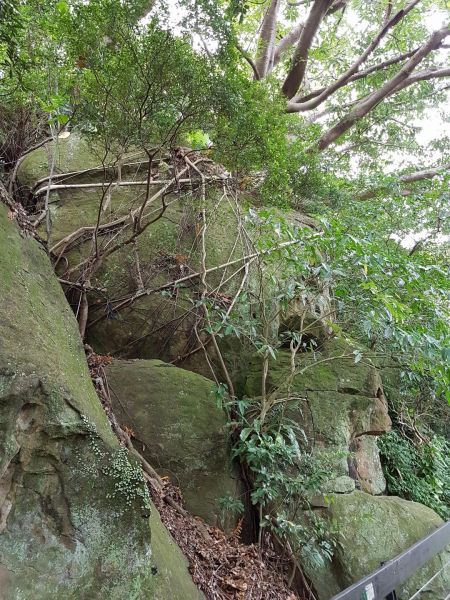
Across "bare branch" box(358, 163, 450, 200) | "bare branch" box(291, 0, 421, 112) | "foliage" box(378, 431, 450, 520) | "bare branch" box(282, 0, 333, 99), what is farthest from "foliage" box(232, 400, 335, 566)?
"bare branch" box(291, 0, 421, 112)

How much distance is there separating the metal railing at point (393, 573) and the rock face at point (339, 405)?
134 cm

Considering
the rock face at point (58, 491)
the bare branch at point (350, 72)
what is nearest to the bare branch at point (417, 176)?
the bare branch at point (350, 72)

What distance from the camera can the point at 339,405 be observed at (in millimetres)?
4539

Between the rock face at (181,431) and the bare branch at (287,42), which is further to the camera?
the bare branch at (287,42)

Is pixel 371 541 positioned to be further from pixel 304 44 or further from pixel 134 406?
→ pixel 304 44

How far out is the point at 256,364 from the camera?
16.0 feet

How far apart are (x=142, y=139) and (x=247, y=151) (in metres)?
1.04

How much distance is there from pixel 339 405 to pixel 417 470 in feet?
8.33

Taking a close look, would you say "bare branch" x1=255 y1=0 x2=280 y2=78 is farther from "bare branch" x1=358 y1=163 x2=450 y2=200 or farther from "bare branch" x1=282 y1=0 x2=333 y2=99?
"bare branch" x1=358 y1=163 x2=450 y2=200

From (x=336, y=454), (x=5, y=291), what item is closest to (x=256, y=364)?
(x=336, y=454)

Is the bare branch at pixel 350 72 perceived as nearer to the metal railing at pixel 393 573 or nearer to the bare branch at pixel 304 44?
the bare branch at pixel 304 44

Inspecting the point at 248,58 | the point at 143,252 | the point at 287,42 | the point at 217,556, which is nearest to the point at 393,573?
the point at 217,556

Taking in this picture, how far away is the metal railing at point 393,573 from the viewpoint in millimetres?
1840

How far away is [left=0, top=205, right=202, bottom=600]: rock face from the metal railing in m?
1.06
